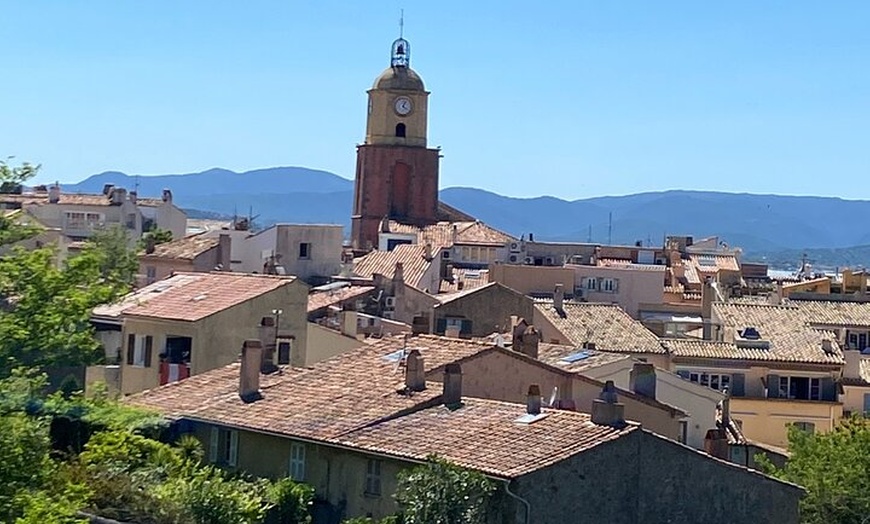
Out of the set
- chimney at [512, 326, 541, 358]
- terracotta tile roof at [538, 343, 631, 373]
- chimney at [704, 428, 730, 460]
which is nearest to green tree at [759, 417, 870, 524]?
chimney at [704, 428, 730, 460]

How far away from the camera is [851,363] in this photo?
62.0 m

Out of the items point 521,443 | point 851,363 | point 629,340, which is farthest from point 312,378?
point 851,363

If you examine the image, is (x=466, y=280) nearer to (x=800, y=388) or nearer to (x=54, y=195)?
(x=800, y=388)

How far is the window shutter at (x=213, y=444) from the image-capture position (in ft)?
114

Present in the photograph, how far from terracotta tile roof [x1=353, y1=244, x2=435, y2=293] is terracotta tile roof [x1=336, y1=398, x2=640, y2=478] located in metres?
43.3

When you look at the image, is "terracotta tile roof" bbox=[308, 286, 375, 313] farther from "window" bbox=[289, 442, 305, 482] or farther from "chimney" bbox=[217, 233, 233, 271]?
"window" bbox=[289, 442, 305, 482]

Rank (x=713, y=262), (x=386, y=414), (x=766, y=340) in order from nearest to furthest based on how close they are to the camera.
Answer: (x=386, y=414) < (x=766, y=340) < (x=713, y=262)

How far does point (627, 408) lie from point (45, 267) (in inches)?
468

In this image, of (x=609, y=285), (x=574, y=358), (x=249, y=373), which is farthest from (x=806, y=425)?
(x=249, y=373)

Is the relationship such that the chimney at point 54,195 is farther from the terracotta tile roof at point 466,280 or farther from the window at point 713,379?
the window at point 713,379

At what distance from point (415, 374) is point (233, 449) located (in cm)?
361

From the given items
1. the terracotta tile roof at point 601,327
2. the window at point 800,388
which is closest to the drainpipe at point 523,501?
the terracotta tile roof at point 601,327

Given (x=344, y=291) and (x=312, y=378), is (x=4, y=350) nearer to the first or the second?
(x=312, y=378)

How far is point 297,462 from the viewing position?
109 feet
